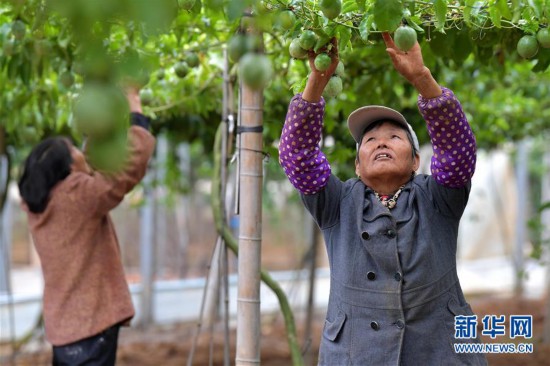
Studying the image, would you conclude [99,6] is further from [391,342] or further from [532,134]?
[532,134]

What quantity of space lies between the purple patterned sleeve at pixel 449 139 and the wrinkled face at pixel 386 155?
0.11m

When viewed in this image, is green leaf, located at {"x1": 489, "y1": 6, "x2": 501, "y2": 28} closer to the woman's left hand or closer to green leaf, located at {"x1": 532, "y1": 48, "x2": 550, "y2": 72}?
the woman's left hand

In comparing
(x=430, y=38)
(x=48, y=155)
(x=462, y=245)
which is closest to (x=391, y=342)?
(x=430, y=38)

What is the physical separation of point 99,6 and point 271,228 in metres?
14.1

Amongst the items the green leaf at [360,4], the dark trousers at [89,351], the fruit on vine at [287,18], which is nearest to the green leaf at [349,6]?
the green leaf at [360,4]

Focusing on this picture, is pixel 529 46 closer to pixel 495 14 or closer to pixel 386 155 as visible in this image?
pixel 495 14

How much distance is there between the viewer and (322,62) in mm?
2344

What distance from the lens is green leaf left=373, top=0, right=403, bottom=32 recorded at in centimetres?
201

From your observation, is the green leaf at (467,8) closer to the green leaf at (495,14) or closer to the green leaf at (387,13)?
Answer: the green leaf at (495,14)

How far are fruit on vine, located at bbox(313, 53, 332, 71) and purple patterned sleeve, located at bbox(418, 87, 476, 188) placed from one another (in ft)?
0.89

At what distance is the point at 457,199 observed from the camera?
2.43 m

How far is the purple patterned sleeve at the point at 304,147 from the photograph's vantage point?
7.92ft

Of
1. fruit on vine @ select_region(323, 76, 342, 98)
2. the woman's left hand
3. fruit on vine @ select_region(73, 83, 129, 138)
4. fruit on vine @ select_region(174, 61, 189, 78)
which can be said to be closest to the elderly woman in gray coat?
the woman's left hand

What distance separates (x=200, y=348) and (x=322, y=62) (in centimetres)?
588
